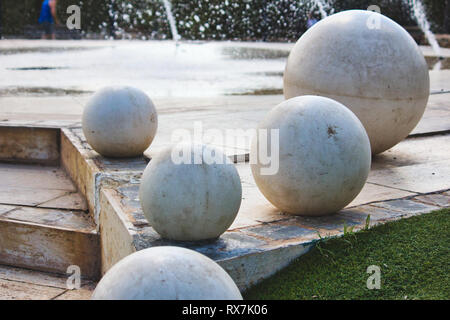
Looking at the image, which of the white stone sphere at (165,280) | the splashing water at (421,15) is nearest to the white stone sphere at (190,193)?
the white stone sphere at (165,280)

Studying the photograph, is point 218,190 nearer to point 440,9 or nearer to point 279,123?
point 279,123

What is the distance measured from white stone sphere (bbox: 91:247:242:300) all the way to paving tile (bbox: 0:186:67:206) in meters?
3.85

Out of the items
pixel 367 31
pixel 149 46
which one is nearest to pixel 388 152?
pixel 367 31

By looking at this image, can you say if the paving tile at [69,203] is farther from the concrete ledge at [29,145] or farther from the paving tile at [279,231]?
the paving tile at [279,231]

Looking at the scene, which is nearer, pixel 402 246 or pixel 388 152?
pixel 402 246

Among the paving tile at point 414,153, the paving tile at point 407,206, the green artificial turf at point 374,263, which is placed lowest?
the green artificial turf at point 374,263

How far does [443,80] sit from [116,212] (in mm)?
11393

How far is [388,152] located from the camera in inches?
291

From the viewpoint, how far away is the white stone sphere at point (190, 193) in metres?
4.02

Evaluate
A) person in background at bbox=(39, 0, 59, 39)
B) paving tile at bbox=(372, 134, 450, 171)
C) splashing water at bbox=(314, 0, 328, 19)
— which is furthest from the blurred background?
paving tile at bbox=(372, 134, 450, 171)

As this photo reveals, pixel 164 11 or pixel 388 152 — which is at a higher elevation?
pixel 164 11

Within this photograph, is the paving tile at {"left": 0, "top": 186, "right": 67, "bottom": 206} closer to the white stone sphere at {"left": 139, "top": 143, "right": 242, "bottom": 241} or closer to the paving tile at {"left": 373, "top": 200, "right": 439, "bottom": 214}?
the white stone sphere at {"left": 139, "top": 143, "right": 242, "bottom": 241}

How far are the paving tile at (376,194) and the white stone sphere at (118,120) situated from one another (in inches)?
92.7

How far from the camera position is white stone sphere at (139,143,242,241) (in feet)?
13.2
